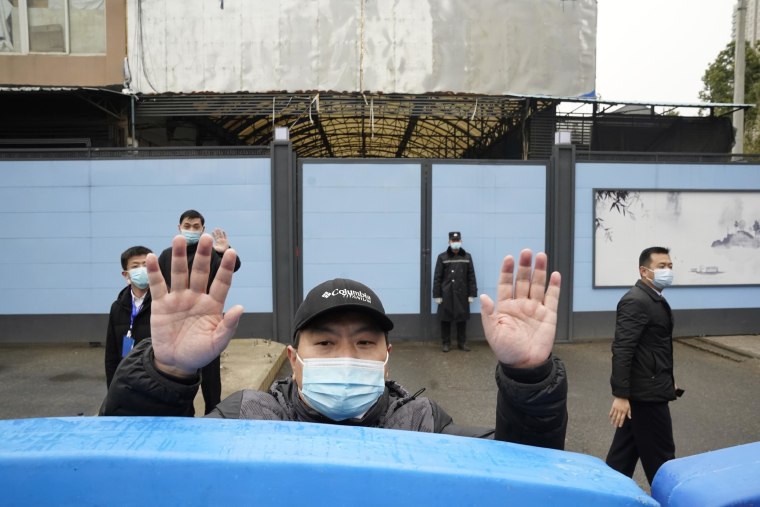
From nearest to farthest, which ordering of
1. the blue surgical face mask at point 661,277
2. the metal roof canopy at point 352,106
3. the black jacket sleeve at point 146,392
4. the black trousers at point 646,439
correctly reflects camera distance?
the black jacket sleeve at point 146,392
the black trousers at point 646,439
the blue surgical face mask at point 661,277
the metal roof canopy at point 352,106

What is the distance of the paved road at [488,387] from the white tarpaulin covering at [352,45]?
5.21 meters

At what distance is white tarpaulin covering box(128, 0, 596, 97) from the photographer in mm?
9578

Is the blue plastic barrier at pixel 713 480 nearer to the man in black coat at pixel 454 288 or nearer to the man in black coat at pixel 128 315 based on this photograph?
the man in black coat at pixel 128 315

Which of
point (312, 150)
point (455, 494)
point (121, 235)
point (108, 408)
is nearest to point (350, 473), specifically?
point (455, 494)

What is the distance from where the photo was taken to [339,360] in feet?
5.33

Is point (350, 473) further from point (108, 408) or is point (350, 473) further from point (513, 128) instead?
point (513, 128)

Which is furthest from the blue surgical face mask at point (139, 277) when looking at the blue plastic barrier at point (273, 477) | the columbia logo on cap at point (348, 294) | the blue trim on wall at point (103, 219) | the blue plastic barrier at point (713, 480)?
the blue trim on wall at point (103, 219)

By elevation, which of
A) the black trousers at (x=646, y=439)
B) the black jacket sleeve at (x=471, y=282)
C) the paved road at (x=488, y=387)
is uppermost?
the black jacket sleeve at (x=471, y=282)

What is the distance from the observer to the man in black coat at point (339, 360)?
1.36 meters

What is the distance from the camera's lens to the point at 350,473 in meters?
0.85

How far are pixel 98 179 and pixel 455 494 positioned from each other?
8.66 meters

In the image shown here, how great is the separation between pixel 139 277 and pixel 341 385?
255cm

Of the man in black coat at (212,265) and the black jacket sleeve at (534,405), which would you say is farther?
the man in black coat at (212,265)

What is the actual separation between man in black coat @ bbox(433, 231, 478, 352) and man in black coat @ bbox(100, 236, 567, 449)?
20.2ft
